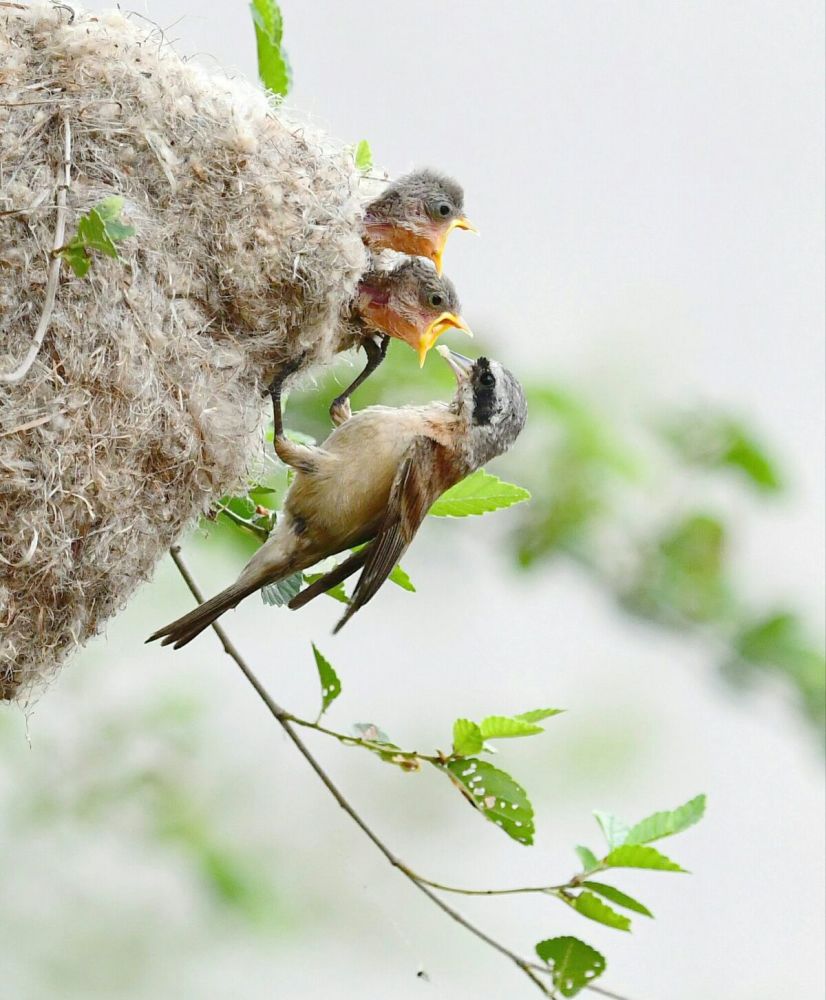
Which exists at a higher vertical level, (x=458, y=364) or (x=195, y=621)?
(x=458, y=364)

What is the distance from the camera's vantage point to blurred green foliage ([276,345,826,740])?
13.9ft

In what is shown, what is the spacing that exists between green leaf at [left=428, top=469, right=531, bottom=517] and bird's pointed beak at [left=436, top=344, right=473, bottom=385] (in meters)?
0.41

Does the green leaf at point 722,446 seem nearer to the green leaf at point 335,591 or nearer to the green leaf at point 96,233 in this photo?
the green leaf at point 335,591

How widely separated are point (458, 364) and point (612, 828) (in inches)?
42.3

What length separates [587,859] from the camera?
229cm

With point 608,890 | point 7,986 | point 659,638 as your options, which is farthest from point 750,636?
point 7,986

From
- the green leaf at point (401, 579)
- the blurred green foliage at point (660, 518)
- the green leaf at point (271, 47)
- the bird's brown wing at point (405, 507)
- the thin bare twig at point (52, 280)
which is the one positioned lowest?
the blurred green foliage at point (660, 518)

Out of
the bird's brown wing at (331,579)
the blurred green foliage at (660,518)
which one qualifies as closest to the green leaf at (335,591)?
the bird's brown wing at (331,579)

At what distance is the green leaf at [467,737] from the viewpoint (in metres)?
2.21

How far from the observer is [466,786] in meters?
2.26

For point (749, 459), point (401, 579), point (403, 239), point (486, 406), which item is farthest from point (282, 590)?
A: point (749, 459)

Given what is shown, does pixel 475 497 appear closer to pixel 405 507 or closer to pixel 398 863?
pixel 405 507

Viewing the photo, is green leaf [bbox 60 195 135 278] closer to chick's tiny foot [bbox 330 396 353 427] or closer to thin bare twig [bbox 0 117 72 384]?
thin bare twig [bbox 0 117 72 384]

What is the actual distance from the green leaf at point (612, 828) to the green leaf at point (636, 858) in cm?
4
